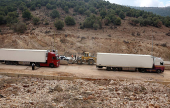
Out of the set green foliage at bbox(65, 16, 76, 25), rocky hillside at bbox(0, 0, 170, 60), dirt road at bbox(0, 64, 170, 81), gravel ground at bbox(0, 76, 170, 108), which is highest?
green foliage at bbox(65, 16, 76, 25)

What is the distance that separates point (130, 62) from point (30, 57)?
1726cm

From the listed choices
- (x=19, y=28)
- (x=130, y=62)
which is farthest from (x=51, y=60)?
(x=19, y=28)

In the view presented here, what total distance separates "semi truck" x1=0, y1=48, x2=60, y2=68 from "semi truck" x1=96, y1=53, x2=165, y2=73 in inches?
330

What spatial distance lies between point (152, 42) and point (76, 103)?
1534 inches

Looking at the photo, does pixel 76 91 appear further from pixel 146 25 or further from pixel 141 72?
pixel 146 25

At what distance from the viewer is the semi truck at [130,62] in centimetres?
2508

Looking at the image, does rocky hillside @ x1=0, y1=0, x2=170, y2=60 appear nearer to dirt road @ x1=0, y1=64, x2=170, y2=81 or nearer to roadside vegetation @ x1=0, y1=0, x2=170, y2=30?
roadside vegetation @ x1=0, y1=0, x2=170, y2=30

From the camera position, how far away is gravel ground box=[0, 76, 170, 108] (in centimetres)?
1299

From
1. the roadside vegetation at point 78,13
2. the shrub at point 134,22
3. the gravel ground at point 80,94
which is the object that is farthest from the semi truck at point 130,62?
the shrub at point 134,22

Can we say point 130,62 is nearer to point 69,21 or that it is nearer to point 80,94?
point 80,94

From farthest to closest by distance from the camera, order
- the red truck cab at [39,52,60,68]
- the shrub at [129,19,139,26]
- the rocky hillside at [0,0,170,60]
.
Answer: the shrub at [129,19,139,26], the rocky hillside at [0,0,170,60], the red truck cab at [39,52,60,68]

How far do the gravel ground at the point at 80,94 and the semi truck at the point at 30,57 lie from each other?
22.4 feet

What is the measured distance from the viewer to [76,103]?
13031 millimetres

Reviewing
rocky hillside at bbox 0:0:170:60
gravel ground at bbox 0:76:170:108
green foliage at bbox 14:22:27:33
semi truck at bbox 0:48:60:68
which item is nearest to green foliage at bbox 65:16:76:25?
rocky hillside at bbox 0:0:170:60
